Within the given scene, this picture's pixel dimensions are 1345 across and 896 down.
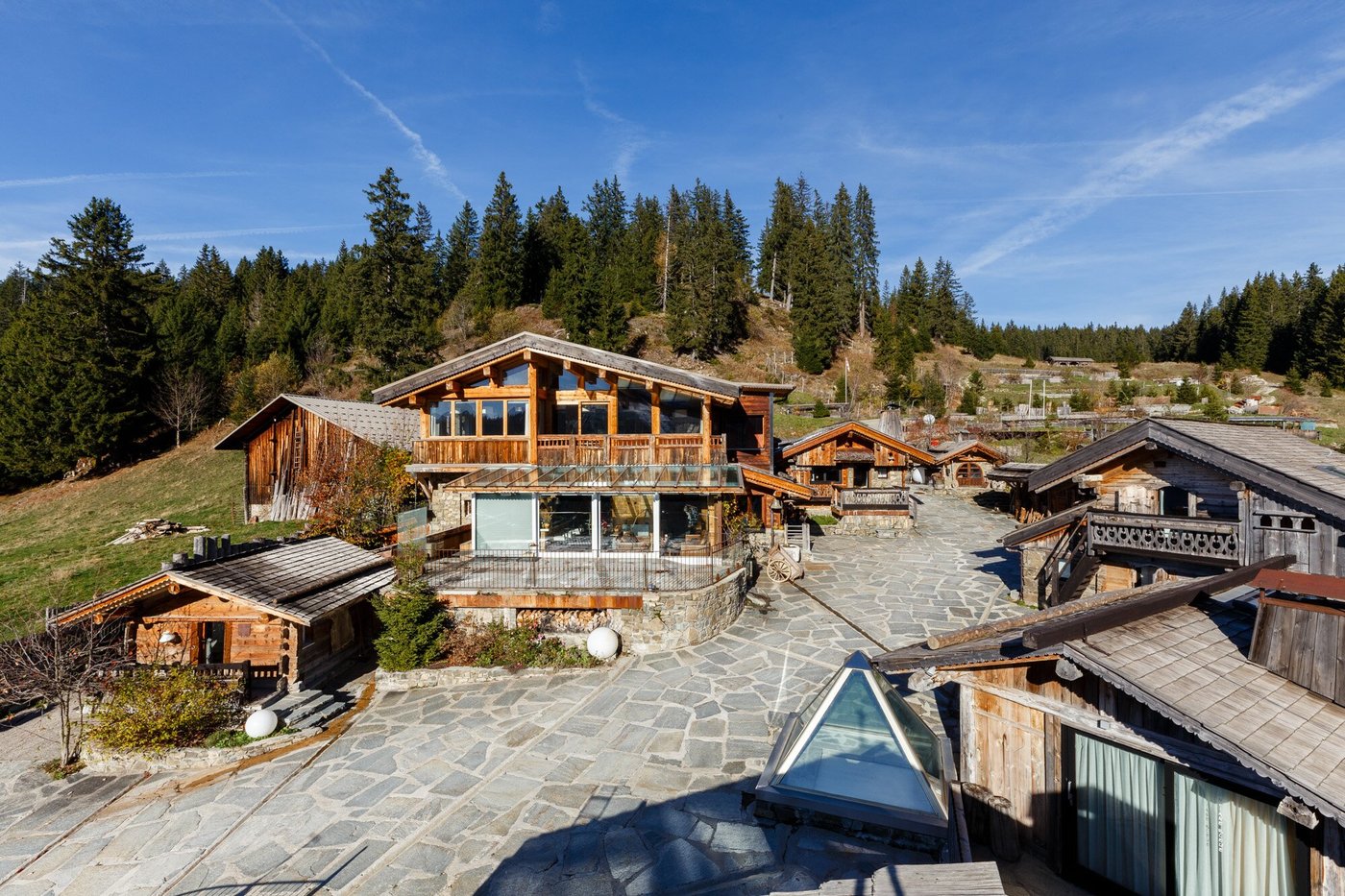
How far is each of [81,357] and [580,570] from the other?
41.0 m

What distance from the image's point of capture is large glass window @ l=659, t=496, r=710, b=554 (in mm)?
17625

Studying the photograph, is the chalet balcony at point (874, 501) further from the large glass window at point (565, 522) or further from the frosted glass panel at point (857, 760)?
the frosted glass panel at point (857, 760)

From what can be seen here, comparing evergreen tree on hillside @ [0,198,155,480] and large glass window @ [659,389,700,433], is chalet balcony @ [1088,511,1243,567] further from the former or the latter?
evergreen tree on hillside @ [0,198,155,480]

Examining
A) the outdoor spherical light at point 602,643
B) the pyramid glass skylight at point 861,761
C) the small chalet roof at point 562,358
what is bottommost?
the outdoor spherical light at point 602,643

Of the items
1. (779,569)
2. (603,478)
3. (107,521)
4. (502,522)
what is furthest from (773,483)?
(107,521)

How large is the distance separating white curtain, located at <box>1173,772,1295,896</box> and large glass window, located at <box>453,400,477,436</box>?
19505 mm

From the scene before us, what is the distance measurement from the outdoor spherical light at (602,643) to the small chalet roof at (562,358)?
8.61m

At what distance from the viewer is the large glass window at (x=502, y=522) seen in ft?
59.6

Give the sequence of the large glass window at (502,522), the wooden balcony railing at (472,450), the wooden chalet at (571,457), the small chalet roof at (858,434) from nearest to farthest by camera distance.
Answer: the wooden chalet at (571,457)
the large glass window at (502,522)
the wooden balcony railing at (472,450)
the small chalet roof at (858,434)

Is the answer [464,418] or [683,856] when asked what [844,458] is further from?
[683,856]

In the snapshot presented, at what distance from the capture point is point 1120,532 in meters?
13.7

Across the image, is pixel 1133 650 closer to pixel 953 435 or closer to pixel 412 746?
pixel 412 746

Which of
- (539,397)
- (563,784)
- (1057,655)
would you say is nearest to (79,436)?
(539,397)

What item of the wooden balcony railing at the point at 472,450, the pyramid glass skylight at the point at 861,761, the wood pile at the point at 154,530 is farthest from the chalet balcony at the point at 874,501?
the wood pile at the point at 154,530
